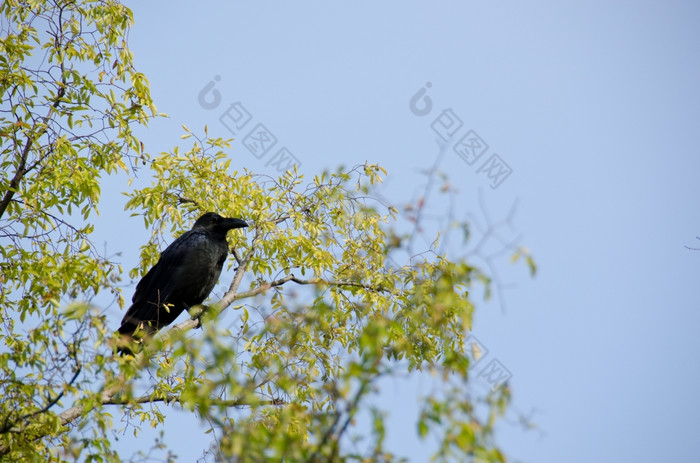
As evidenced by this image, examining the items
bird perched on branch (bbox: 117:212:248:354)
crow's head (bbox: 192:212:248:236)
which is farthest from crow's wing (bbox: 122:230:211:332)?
crow's head (bbox: 192:212:248:236)

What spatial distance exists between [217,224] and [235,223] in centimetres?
22

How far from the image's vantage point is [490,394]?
2916 millimetres

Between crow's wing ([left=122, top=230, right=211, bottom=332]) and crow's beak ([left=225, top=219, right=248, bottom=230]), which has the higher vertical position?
crow's beak ([left=225, top=219, right=248, bottom=230])

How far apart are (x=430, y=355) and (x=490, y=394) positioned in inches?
152

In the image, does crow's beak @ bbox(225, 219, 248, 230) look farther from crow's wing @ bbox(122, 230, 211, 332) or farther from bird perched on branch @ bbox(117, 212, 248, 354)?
crow's wing @ bbox(122, 230, 211, 332)

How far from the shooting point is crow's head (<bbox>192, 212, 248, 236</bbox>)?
7.68 metres

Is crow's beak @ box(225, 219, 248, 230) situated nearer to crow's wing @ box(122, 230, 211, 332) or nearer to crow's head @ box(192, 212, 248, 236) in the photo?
crow's head @ box(192, 212, 248, 236)

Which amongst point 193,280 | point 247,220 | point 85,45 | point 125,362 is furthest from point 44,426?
point 85,45

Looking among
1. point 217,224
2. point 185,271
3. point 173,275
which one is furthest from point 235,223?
point 173,275

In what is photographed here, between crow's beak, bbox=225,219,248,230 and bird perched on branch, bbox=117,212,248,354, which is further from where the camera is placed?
crow's beak, bbox=225,219,248,230

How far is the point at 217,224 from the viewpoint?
7727 millimetres

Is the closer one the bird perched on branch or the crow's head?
the bird perched on branch

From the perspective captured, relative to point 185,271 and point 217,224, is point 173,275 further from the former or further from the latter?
point 217,224

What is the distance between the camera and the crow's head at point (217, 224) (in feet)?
25.2
